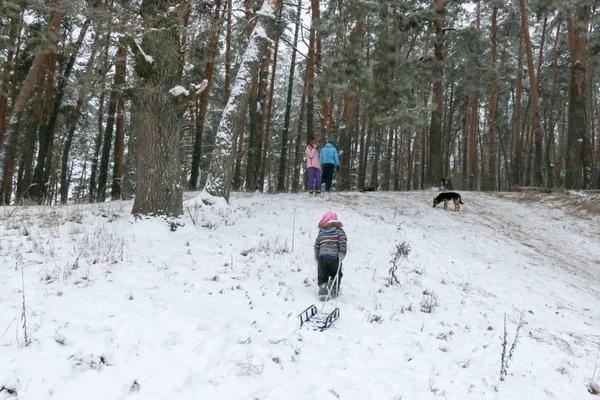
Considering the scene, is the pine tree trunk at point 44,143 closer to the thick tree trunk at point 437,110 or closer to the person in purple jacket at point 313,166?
the person in purple jacket at point 313,166

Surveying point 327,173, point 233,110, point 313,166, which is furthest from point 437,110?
point 233,110

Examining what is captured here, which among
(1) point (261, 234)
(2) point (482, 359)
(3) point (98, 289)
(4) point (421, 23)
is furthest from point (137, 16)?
(4) point (421, 23)

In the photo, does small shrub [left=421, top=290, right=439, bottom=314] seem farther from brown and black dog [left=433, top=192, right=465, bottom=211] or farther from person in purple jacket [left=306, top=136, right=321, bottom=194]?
person in purple jacket [left=306, top=136, right=321, bottom=194]

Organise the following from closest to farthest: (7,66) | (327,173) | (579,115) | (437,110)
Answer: (327,173) < (7,66) < (579,115) < (437,110)

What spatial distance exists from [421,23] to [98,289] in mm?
15815

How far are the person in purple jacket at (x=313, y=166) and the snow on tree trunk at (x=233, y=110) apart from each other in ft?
13.1

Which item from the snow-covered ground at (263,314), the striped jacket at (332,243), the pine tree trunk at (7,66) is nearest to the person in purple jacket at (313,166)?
the snow-covered ground at (263,314)

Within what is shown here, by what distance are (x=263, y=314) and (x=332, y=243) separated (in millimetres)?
1661

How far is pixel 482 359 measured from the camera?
4.04 meters

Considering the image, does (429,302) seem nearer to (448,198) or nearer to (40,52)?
(448,198)

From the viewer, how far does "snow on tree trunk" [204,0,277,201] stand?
8.54m

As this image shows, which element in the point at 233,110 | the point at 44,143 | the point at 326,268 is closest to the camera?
the point at 326,268

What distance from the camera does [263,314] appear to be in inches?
170

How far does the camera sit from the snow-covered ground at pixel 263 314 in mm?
2932
